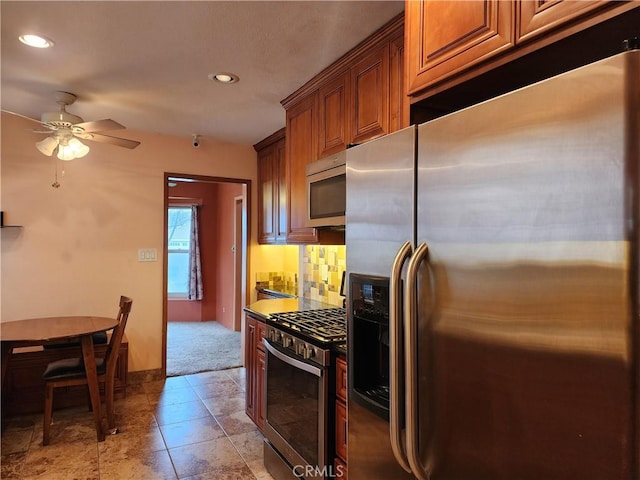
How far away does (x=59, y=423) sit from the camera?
315 cm

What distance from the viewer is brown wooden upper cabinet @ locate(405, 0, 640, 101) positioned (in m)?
0.91

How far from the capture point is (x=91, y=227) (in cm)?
394

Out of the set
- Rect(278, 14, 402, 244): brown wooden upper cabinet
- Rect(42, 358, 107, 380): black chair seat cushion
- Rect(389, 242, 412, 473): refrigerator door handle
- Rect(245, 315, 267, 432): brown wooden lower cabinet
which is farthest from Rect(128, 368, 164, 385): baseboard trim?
Rect(389, 242, 412, 473): refrigerator door handle

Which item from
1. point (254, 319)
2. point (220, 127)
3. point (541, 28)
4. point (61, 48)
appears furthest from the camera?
point (220, 127)

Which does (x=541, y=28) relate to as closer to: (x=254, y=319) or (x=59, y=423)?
(x=254, y=319)

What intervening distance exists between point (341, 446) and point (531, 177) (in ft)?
5.11

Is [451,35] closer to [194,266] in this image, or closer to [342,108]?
[342,108]

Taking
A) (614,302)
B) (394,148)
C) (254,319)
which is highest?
(394,148)

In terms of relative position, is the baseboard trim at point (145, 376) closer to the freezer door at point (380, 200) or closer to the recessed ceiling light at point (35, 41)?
the recessed ceiling light at point (35, 41)

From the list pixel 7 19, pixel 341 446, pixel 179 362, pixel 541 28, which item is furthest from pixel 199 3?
pixel 179 362

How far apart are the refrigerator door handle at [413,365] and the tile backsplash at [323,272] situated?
2.07 metres

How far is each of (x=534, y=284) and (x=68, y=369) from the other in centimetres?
323

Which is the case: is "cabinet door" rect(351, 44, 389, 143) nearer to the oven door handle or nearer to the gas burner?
the gas burner

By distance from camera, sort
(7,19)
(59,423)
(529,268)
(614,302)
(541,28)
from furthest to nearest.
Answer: (59,423) → (7,19) → (541,28) → (529,268) → (614,302)
